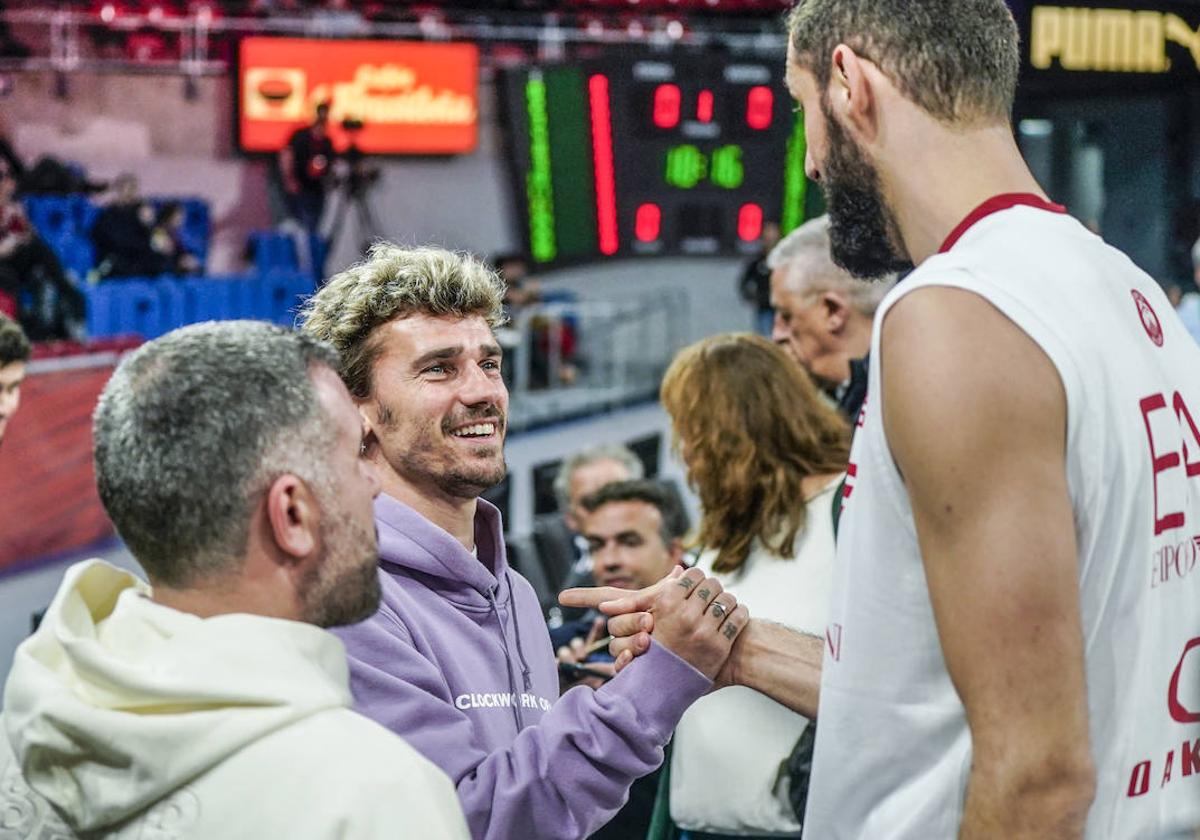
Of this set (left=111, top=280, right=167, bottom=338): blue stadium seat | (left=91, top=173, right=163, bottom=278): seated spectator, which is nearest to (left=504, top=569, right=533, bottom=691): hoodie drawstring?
(left=111, top=280, right=167, bottom=338): blue stadium seat

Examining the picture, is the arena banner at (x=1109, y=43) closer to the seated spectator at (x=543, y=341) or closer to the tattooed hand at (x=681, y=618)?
the tattooed hand at (x=681, y=618)

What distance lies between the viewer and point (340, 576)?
1.52 metres

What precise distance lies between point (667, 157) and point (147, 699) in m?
10.3

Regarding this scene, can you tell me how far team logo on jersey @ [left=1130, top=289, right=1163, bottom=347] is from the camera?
5.25 ft

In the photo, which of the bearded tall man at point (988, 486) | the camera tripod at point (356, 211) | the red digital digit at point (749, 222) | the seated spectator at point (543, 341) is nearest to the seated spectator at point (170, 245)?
the camera tripod at point (356, 211)

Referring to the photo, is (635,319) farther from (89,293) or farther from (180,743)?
(180,743)

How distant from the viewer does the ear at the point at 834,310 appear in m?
3.94

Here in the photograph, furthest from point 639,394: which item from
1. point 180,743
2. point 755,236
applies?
point 180,743

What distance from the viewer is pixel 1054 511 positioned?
4.66 ft

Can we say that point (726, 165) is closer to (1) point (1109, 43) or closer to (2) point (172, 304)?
(2) point (172, 304)

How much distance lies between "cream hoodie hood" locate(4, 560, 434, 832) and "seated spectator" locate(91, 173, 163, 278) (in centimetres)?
1106

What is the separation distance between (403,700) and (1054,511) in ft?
3.11

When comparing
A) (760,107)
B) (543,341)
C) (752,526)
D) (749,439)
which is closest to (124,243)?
(543,341)

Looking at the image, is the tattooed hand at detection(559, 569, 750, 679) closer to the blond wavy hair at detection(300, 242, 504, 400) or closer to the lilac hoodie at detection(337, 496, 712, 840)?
the lilac hoodie at detection(337, 496, 712, 840)
